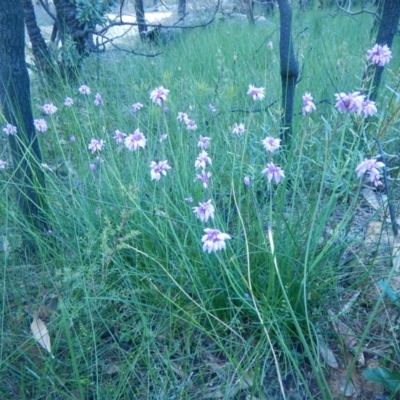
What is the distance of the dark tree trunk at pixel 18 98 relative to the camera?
1.90 meters

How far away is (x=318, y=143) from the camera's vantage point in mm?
2248

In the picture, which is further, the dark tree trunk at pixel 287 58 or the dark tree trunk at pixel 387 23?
the dark tree trunk at pixel 387 23

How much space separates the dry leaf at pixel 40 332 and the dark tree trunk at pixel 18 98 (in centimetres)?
51

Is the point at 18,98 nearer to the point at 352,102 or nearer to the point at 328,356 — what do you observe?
the point at 352,102

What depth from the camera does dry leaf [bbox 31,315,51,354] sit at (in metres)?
1.41

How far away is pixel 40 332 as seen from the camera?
1.43 meters

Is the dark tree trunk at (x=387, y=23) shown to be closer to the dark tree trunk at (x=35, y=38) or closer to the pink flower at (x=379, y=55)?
the pink flower at (x=379, y=55)

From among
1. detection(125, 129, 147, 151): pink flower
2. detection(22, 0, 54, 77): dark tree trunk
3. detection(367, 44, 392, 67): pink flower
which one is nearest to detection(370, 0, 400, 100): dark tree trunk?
detection(367, 44, 392, 67): pink flower

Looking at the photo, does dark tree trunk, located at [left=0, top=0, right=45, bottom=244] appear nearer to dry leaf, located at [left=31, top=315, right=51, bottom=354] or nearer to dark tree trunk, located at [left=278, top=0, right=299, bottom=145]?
dry leaf, located at [left=31, top=315, right=51, bottom=354]

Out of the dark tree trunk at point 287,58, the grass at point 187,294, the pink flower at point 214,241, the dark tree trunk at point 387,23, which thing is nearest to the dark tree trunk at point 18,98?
the grass at point 187,294

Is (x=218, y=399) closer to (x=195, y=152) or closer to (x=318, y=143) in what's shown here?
(x=195, y=152)

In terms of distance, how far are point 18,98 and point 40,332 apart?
3.54 ft

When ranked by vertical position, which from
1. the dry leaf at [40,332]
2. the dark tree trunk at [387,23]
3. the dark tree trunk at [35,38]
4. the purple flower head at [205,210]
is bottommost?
the dry leaf at [40,332]

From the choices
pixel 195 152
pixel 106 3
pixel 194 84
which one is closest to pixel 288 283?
pixel 195 152
